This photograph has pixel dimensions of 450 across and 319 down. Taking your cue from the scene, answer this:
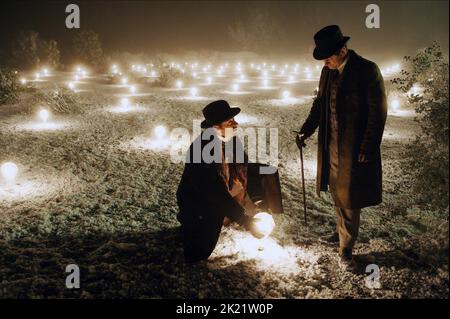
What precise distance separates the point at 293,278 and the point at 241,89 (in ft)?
43.8

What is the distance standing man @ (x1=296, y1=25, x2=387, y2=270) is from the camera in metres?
3.29

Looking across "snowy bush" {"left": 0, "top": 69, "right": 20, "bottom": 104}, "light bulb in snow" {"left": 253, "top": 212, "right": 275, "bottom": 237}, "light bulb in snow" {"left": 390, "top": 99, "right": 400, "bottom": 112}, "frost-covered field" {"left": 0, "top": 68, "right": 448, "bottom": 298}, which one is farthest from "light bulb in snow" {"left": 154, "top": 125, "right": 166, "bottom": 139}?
"light bulb in snow" {"left": 390, "top": 99, "right": 400, "bottom": 112}

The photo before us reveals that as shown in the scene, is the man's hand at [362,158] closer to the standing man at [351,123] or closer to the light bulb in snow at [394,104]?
the standing man at [351,123]

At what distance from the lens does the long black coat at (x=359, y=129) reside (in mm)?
3279

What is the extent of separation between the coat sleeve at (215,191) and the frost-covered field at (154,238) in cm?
55

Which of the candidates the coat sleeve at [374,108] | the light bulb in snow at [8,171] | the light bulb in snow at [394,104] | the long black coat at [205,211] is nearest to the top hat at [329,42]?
the coat sleeve at [374,108]

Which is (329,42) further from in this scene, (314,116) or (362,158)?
(362,158)

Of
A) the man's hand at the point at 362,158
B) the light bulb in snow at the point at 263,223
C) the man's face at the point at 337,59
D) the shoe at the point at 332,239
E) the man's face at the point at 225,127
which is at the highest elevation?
the man's face at the point at 337,59

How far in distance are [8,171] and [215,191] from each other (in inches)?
159

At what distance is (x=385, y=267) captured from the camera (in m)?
3.63

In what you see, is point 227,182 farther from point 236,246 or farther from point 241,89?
point 241,89

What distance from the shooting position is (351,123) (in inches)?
133
